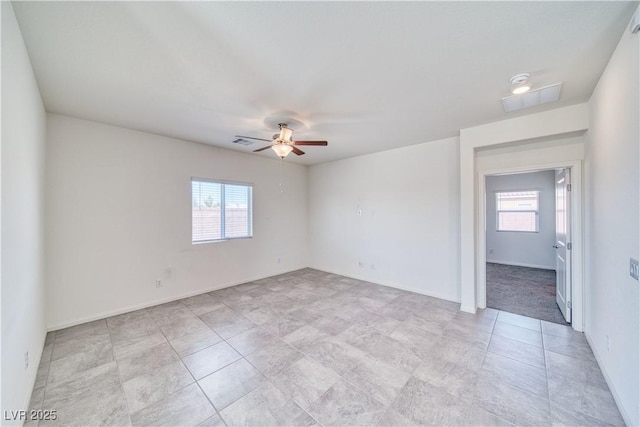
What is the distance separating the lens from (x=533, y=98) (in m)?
2.61

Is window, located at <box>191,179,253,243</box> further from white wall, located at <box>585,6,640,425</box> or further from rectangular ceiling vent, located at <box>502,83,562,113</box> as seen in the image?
white wall, located at <box>585,6,640,425</box>

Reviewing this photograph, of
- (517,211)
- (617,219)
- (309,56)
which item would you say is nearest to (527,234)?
(517,211)

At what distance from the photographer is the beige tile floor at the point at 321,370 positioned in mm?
1796

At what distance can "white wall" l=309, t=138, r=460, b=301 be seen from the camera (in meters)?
4.08

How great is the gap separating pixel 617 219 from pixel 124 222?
545 cm

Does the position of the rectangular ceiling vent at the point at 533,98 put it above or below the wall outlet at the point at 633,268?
above

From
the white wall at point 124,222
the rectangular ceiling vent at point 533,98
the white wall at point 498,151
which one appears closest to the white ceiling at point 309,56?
the rectangular ceiling vent at point 533,98

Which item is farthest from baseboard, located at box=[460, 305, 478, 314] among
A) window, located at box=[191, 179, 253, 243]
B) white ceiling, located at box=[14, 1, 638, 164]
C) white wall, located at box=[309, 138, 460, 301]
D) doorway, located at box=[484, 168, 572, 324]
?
window, located at box=[191, 179, 253, 243]

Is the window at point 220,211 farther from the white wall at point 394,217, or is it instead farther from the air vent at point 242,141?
the white wall at point 394,217

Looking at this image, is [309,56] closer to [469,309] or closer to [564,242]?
[469,309]

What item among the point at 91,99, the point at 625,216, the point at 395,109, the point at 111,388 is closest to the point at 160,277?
the point at 111,388

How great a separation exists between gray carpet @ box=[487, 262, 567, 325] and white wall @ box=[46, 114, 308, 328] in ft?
15.5

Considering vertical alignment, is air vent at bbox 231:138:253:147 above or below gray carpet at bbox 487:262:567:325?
above

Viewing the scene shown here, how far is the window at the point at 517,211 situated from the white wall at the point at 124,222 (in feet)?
22.2
